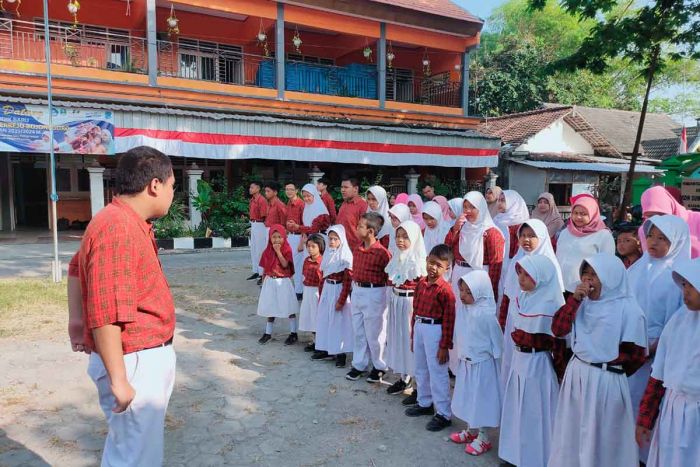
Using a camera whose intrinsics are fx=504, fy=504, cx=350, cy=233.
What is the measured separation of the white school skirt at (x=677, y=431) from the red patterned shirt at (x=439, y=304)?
1404 mm

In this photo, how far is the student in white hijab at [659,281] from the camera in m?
2.90

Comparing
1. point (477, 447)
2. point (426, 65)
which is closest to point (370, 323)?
point (477, 447)

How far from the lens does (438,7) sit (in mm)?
16406

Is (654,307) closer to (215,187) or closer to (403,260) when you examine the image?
(403,260)

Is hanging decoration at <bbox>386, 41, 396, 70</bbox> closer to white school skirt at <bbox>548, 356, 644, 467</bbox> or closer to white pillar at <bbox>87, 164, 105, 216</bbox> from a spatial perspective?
white pillar at <bbox>87, 164, 105, 216</bbox>

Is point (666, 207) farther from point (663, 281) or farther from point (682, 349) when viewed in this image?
point (682, 349)

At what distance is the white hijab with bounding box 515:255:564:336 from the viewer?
2.90 m

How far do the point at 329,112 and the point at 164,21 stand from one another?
521 centimetres

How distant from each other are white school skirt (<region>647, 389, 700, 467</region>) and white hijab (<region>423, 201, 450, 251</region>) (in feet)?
10.6

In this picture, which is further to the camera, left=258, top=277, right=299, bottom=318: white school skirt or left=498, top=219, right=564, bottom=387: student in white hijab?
left=258, top=277, right=299, bottom=318: white school skirt

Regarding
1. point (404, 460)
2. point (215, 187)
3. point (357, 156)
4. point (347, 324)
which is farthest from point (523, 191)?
point (404, 460)

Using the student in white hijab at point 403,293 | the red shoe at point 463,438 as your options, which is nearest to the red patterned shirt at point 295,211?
the student in white hijab at point 403,293

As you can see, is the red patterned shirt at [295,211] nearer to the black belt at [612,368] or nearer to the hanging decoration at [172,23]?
the black belt at [612,368]

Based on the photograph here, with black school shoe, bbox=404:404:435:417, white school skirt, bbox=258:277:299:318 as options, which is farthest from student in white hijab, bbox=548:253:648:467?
white school skirt, bbox=258:277:299:318
